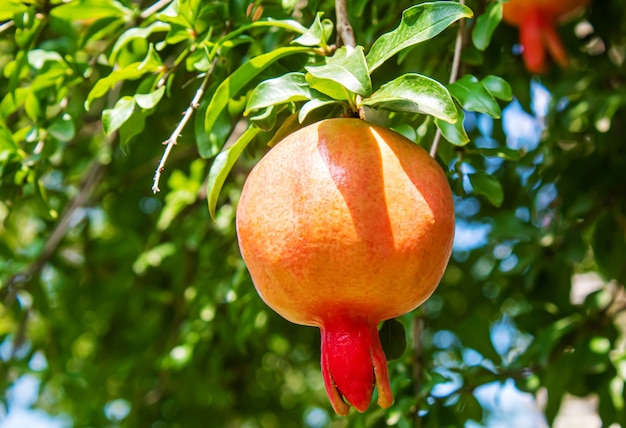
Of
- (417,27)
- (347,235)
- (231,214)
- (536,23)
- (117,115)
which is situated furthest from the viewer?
(231,214)

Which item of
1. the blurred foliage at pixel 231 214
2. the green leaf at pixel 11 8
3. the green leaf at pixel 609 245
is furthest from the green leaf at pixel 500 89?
the green leaf at pixel 609 245

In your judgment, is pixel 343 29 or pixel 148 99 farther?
pixel 148 99

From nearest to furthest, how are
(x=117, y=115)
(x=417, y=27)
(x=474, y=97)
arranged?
(x=417, y=27)
(x=474, y=97)
(x=117, y=115)

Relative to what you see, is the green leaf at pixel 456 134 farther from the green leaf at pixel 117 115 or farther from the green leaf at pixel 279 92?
the green leaf at pixel 117 115

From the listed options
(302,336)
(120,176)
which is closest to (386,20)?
(120,176)

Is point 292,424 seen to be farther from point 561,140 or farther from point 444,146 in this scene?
point 444,146

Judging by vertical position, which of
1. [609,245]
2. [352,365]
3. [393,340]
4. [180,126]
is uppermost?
[180,126]

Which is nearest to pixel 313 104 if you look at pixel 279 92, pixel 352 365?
pixel 279 92

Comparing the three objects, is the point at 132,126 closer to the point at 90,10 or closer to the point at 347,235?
the point at 90,10

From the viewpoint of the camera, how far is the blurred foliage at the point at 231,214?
122 cm

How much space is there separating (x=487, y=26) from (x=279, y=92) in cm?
43

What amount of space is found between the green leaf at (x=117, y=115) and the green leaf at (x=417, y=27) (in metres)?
0.38

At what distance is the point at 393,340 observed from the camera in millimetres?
1034

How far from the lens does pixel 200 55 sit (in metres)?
1.18
